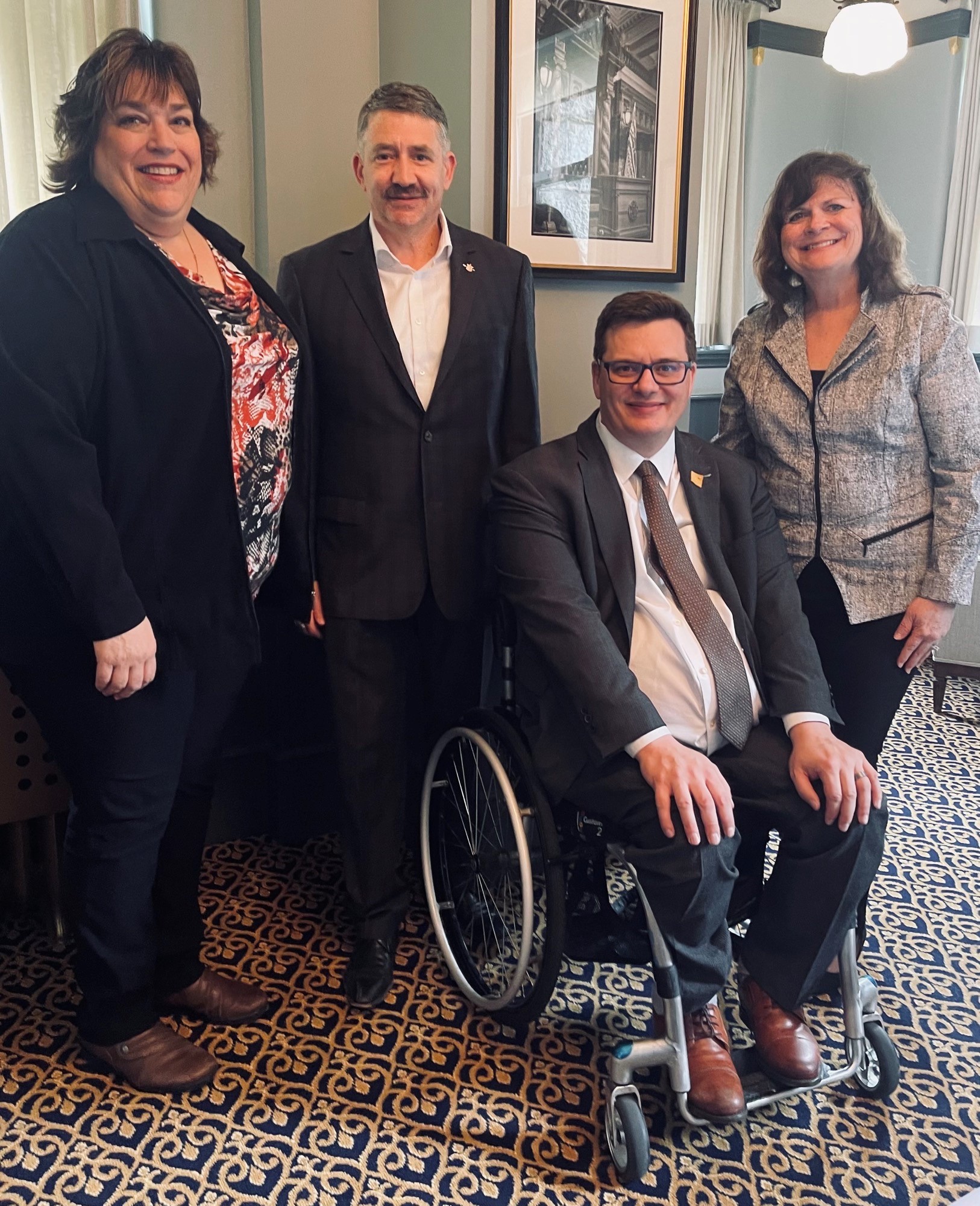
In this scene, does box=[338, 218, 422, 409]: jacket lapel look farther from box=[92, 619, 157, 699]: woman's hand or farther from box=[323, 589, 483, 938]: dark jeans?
box=[92, 619, 157, 699]: woman's hand

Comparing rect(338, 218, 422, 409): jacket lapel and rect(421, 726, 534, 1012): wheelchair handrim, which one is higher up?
rect(338, 218, 422, 409): jacket lapel

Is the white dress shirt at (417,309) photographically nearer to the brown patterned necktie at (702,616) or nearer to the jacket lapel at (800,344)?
the brown patterned necktie at (702,616)

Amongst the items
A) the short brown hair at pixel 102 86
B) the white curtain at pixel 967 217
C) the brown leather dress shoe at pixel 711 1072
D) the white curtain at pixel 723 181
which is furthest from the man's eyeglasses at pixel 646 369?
the white curtain at pixel 967 217

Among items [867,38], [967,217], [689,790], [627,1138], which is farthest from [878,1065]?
[967,217]

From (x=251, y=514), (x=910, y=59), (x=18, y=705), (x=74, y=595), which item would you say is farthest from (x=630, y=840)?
(x=910, y=59)

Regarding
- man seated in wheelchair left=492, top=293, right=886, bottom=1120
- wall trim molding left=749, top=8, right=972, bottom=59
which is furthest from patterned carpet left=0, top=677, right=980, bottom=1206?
wall trim molding left=749, top=8, right=972, bottom=59

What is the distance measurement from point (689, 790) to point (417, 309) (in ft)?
3.35

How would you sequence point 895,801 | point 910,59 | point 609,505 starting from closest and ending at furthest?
point 609,505 < point 895,801 < point 910,59

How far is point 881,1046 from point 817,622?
762mm

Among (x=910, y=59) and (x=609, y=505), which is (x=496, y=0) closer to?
(x=609, y=505)

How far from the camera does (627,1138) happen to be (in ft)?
5.02

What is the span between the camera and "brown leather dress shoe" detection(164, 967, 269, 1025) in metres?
1.91

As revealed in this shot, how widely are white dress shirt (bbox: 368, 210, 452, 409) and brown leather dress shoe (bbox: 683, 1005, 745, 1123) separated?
3.95ft

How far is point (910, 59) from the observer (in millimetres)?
5539
